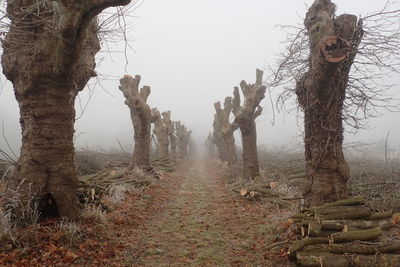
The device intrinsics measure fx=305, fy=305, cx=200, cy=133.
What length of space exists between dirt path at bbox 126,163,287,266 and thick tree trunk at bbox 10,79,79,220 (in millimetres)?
1741

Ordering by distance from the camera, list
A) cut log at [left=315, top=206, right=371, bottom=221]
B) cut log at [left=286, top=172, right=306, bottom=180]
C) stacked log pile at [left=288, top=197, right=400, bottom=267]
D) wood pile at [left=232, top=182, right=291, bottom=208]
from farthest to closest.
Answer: cut log at [left=286, top=172, right=306, bottom=180] → wood pile at [left=232, top=182, right=291, bottom=208] → cut log at [left=315, top=206, right=371, bottom=221] → stacked log pile at [left=288, top=197, right=400, bottom=267]

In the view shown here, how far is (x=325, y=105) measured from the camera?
6.53 m

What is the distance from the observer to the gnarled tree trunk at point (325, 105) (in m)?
6.09

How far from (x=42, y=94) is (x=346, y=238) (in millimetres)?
5800

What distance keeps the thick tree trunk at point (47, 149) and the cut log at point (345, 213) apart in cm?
456

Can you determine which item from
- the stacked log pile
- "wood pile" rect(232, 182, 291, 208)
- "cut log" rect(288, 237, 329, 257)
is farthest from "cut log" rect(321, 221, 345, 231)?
"wood pile" rect(232, 182, 291, 208)

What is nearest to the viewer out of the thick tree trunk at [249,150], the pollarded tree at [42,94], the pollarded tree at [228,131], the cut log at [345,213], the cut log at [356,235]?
the cut log at [356,235]

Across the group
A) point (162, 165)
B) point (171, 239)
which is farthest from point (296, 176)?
point (162, 165)

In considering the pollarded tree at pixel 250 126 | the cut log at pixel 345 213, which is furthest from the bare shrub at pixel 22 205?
the pollarded tree at pixel 250 126

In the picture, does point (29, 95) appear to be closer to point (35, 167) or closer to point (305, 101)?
point (35, 167)

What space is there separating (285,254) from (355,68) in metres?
4.30

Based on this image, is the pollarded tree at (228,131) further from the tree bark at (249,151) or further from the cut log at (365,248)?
the cut log at (365,248)

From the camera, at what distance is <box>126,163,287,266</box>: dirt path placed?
5.39 metres

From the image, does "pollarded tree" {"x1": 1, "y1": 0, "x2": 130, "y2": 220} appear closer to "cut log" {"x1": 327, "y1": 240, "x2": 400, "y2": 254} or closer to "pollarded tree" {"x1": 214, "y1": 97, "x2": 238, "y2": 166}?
"cut log" {"x1": 327, "y1": 240, "x2": 400, "y2": 254}
